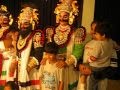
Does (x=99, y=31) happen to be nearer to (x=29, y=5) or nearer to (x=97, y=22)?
(x=97, y=22)

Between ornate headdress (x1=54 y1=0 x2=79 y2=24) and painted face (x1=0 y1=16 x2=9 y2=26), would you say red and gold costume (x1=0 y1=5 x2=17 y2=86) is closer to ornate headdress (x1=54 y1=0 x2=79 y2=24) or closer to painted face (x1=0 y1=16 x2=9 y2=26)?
painted face (x1=0 y1=16 x2=9 y2=26)

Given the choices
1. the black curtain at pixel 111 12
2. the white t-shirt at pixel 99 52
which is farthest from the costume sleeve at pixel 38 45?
the black curtain at pixel 111 12

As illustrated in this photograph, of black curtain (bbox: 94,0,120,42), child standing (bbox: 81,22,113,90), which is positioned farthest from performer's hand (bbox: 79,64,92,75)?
black curtain (bbox: 94,0,120,42)

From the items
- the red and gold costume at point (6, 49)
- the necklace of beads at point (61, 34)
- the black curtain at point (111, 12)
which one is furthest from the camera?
the black curtain at point (111, 12)

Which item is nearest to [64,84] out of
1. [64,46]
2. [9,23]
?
[64,46]

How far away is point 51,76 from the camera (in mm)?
2590

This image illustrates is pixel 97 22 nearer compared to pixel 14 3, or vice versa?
pixel 97 22

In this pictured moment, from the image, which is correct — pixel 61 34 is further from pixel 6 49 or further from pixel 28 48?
pixel 6 49

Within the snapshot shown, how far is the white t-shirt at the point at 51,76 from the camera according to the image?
8.50 ft

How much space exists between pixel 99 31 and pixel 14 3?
3.11ft

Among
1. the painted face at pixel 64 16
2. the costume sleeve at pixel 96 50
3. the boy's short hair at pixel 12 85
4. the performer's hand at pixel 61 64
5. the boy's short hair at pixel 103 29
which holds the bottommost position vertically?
the boy's short hair at pixel 12 85

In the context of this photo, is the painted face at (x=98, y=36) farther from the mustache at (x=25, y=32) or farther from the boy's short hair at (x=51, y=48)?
the mustache at (x=25, y=32)

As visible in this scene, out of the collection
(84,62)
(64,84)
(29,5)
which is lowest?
(64,84)

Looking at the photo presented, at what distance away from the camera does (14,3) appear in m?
3.14
